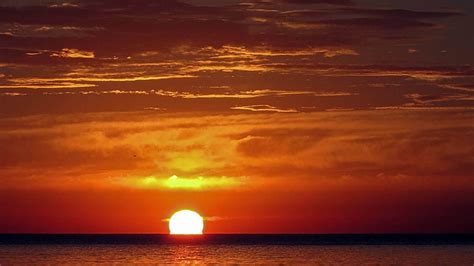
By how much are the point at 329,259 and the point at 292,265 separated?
1363cm

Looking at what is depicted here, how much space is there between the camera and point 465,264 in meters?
99.8

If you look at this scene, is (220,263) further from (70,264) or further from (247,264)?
(70,264)

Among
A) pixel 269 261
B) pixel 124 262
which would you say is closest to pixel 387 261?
pixel 269 261

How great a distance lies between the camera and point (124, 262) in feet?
342

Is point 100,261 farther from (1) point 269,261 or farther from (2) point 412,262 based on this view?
(2) point 412,262

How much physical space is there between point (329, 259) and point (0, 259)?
107 ft

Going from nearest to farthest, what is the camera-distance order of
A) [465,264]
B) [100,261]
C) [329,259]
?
[465,264]
[100,261]
[329,259]

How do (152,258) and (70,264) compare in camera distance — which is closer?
(70,264)

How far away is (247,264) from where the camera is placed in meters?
101

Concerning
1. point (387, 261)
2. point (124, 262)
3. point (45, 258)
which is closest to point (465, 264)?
point (387, 261)

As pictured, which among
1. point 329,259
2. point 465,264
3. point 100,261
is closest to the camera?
point 465,264

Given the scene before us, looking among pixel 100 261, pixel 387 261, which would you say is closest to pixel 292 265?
pixel 387 261

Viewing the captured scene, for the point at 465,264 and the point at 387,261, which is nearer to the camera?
the point at 465,264

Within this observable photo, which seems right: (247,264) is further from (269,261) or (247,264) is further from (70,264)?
(70,264)
